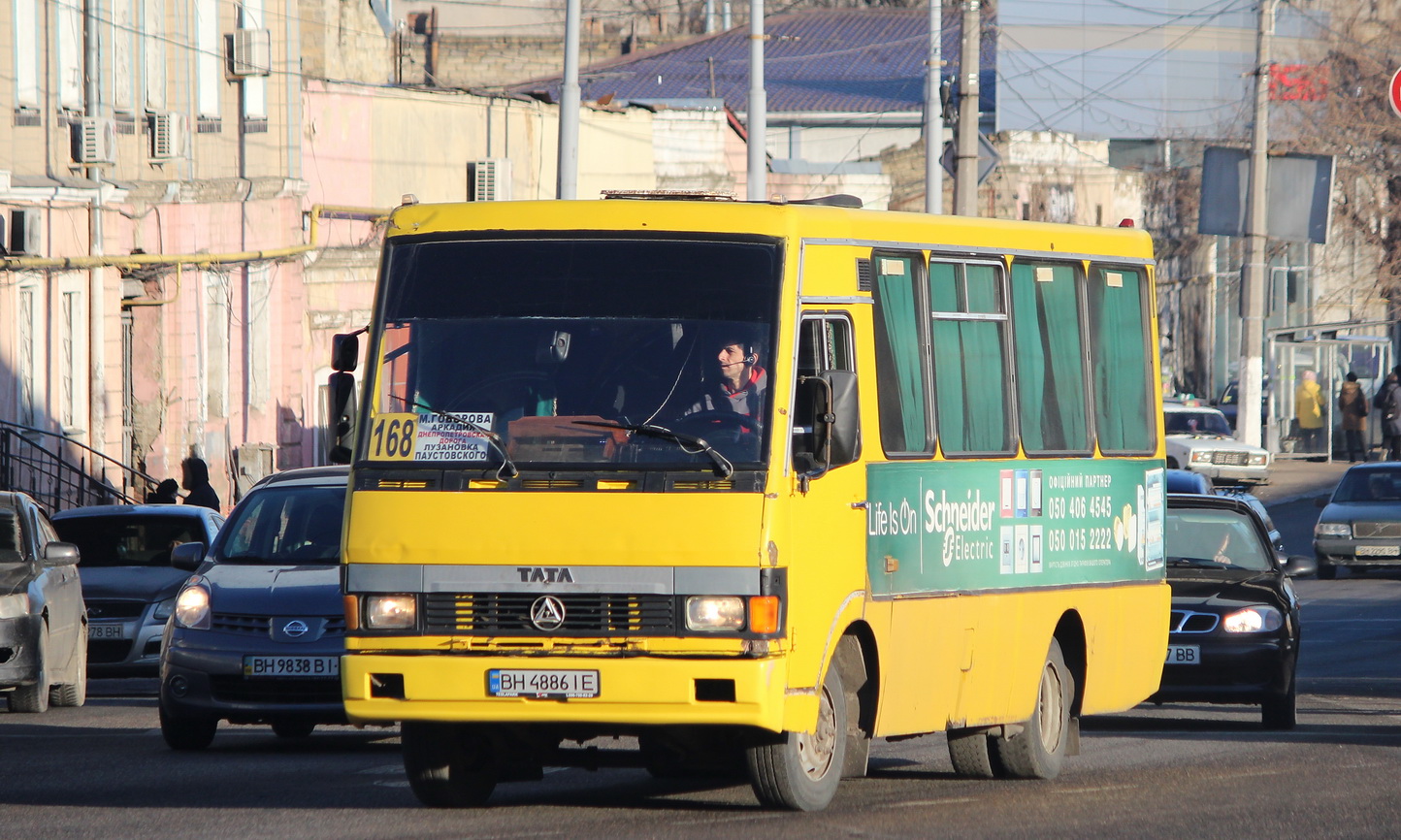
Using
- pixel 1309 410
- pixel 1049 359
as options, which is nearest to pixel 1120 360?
pixel 1049 359

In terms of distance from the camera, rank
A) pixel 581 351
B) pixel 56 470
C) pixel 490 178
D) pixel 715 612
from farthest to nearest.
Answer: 1. pixel 490 178
2. pixel 56 470
3. pixel 581 351
4. pixel 715 612

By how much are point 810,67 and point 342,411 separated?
76322mm

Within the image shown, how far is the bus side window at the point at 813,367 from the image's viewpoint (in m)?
9.36

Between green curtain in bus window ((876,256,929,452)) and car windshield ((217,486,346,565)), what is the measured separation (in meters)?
4.48

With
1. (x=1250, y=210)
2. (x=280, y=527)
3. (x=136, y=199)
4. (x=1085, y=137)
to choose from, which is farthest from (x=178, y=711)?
(x=1085, y=137)

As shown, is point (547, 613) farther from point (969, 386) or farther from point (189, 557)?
point (189, 557)

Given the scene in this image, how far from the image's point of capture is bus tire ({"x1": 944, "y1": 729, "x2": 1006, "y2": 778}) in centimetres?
1180

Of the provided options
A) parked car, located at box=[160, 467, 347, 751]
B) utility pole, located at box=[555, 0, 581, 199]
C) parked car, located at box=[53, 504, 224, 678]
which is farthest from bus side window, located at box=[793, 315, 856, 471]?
utility pole, located at box=[555, 0, 581, 199]

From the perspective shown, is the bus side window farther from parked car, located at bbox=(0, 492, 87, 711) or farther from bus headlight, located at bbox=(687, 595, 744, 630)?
parked car, located at bbox=(0, 492, 87, 711)

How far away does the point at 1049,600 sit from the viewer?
11.7 metres

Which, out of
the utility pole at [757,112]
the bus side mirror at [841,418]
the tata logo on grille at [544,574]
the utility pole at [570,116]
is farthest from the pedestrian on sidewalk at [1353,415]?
the tata logo on grille at [544,574]

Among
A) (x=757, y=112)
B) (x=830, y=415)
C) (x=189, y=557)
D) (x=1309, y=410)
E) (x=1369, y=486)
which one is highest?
(x=757, y=112)

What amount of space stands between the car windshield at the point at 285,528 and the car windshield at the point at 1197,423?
1232 inches

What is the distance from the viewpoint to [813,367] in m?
9.77
